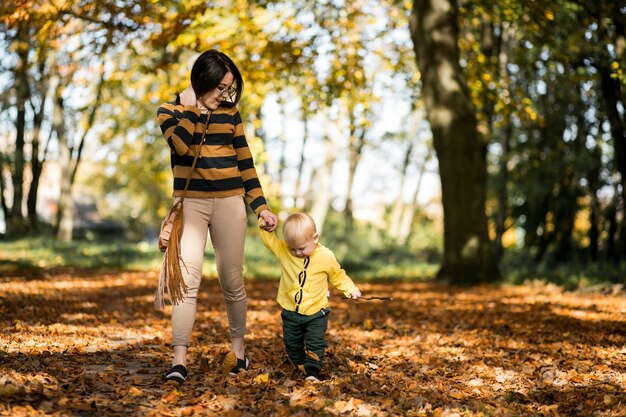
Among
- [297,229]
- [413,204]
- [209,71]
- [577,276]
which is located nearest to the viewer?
[209,71]

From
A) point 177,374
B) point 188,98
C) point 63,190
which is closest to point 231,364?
point 177,374

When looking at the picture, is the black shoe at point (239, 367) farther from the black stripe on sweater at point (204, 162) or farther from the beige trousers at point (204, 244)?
the black stripe on sweater at point (204, 162)

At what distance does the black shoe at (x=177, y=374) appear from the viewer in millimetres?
4246

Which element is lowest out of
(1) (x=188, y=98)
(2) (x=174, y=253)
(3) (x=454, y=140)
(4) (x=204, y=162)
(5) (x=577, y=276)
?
(5) (x=577, y=276)

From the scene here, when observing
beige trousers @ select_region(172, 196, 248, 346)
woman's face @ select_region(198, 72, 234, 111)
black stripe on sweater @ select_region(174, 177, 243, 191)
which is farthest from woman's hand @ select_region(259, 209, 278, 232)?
woman's face @ select_region(198, 72, 234, 111)

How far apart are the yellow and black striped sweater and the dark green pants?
79 cm

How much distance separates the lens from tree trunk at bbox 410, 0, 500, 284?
1173 centimetres

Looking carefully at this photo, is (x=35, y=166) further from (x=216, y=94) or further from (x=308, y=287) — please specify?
(x=308, y=287)

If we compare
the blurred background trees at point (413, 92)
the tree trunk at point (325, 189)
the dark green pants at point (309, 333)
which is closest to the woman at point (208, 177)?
the dark green pants at point (309, 333)

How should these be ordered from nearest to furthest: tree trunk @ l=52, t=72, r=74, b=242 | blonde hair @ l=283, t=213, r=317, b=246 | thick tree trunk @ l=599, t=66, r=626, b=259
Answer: blonde hair @ l=283, t=213, r=317, b=246 < thick tree trunk @ l=599, t=66, r=626, b=259 < tree trunk @ l=52, t=72, r=74, b=242

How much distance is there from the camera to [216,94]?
165 inches

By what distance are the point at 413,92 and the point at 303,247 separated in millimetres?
13225

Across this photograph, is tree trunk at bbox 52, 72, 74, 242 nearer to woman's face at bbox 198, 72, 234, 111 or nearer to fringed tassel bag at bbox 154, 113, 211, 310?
fringed tassel bag at bbox 154, 113, 211, 310

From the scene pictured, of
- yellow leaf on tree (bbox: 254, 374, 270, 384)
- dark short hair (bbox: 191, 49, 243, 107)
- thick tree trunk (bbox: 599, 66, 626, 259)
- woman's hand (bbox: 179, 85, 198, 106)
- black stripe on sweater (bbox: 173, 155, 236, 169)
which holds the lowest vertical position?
yellow leaf on tree (bbox: 254, 374, 270, 384)
